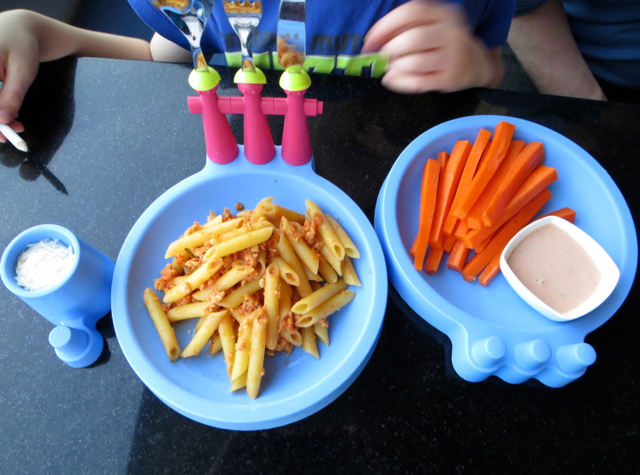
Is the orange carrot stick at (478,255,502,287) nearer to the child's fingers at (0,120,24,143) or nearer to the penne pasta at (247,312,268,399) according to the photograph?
the penne pasta at (247,312,268,399)

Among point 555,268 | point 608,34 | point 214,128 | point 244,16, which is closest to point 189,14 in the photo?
point 244,16

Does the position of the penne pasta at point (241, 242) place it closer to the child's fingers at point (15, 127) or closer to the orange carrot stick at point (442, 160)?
the orange carrot stick at point (442, 160)

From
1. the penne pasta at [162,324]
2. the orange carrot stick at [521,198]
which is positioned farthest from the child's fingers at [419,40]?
the penne pasta at [162,324]

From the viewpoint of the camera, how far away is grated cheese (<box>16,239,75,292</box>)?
27.6 inches

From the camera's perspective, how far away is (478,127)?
3.40 ft

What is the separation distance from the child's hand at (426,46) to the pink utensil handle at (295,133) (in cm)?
31

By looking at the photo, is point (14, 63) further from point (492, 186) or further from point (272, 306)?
point (492, 186)

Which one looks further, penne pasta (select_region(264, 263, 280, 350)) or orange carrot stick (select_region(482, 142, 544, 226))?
orange carrot stick (select_region(482, 142, 544, 226))

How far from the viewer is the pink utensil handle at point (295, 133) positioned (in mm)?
850

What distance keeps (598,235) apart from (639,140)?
0.41m

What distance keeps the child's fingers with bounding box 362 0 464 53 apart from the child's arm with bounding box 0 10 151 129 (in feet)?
3.20

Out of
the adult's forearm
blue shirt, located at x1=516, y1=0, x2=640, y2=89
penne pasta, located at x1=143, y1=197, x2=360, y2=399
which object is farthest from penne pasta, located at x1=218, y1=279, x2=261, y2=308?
blue shirt, located at x1=516, y1=0, x2=640, y2=89

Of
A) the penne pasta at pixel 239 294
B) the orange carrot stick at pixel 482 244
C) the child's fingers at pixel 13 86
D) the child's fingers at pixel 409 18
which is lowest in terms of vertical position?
the penne pasta at pixel 239 294

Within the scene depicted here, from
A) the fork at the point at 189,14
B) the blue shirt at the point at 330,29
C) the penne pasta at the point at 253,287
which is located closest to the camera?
the fork at the point at 189,14
